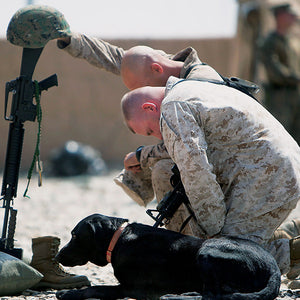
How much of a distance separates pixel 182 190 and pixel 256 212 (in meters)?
0.47

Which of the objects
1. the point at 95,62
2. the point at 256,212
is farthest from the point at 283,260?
the point at 95,62

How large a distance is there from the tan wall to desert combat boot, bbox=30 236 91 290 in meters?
7.91

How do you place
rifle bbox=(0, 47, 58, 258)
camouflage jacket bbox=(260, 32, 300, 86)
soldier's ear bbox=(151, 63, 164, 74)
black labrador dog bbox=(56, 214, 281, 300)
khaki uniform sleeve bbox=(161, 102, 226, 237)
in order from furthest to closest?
camouflage jacket bbox=(260, 32, 300, 86)
soldier's ear bbox=(151, 63, 164, 74)
rifle bbox=(0, 47, 58, 258)
khaki uniform sleeve bbox=(161, 102, 226, 237)
black labrador dog bbox=(56, 214, 281, 300)

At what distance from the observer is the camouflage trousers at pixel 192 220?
11.7 feet

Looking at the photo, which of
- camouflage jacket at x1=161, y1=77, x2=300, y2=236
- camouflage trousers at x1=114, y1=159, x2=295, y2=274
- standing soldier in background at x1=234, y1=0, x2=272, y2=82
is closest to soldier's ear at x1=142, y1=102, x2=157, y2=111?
camouflage jacket at x1=161, y1=77, x2=300, y2=236

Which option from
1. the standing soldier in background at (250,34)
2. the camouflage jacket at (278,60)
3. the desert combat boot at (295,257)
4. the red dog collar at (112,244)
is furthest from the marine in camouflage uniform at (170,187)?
the standing soldier in background at (250,34)

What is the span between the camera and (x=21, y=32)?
12.9 ft

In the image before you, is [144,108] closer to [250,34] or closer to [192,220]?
[192,220]

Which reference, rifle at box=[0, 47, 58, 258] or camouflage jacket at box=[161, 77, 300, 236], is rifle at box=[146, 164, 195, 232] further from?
rifle at box=[0, 47, 58, 258]

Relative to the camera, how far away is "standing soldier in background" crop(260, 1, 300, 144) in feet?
31.9

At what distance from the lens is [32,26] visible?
3.92 m

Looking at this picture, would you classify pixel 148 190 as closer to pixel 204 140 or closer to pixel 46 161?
pixel 204 140

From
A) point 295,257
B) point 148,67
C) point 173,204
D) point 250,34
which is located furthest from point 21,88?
point 250,34

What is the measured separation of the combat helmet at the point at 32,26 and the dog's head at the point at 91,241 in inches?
49.8
